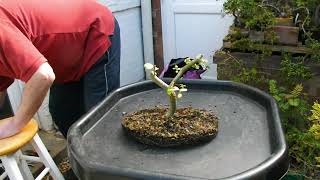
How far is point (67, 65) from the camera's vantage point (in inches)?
68.1

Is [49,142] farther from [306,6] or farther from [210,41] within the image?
[306,6]

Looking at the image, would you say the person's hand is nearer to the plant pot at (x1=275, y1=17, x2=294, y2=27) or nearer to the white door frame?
the plant pot at (x1=275, y1=17, x2=294, y2=27)

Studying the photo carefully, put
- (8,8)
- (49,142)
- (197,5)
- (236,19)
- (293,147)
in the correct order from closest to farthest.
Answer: (8,8) < (293,147) < (236,19) < (49,142) < (197,5)

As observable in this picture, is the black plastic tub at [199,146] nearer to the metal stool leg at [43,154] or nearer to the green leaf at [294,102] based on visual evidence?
the metal stool leg at [43,154]

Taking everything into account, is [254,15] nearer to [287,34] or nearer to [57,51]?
[287,34]

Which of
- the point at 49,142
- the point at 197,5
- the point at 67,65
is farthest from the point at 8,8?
the point at 197,5

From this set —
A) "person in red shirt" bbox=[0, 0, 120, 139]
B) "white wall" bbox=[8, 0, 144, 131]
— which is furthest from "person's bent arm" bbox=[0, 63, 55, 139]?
"white wall" bbox=[8, 0, 144, 131]

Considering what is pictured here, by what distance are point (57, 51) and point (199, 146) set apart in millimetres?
870

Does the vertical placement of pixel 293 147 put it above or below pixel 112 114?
below

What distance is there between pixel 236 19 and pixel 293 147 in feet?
3.09

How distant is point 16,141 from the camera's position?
1398 millimetres

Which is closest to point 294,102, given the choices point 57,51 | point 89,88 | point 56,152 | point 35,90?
point 89,88

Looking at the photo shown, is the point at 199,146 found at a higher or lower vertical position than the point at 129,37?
higher

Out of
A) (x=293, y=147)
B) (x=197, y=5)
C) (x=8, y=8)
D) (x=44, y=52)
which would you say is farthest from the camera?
(x=197, y=5)
